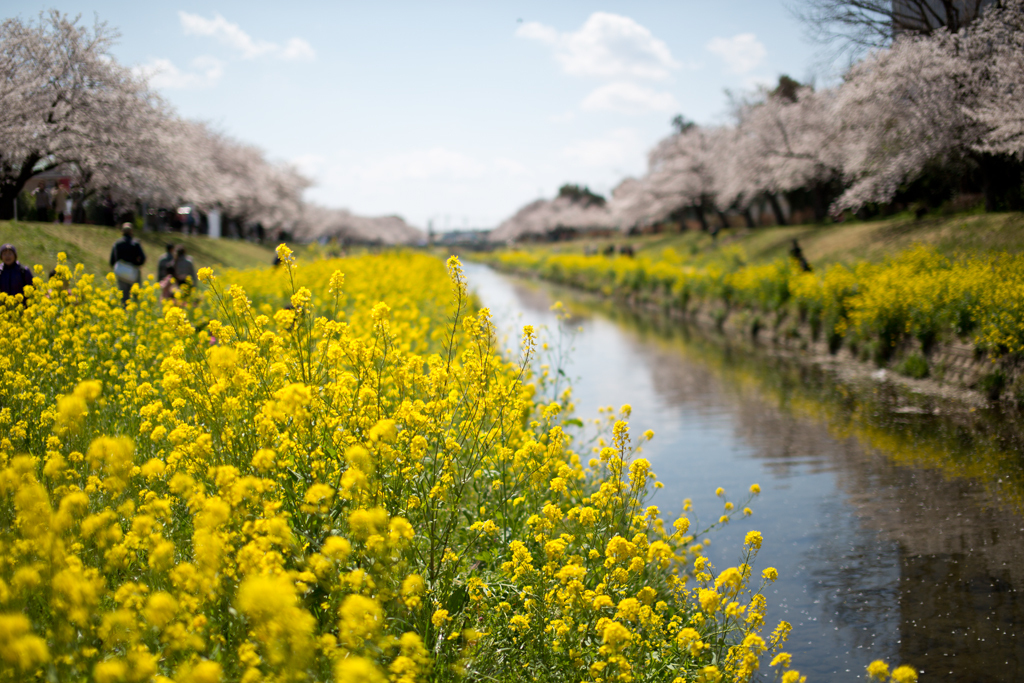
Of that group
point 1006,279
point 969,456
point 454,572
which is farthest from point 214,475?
point 1006,279

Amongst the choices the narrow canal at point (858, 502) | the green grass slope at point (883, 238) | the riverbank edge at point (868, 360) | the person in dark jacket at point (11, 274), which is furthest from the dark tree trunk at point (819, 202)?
the person in dark jacket at point (11, 274)

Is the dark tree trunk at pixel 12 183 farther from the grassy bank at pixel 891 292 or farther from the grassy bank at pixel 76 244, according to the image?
the grassy bank at pixel 891 292

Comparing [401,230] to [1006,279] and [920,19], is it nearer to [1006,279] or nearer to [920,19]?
[920,19]

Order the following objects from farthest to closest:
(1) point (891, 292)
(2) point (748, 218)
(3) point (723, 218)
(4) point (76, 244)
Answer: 1. (3) point (723, 218)
2. (2) point (748, 218)
3. (4) point (76, 244)
4. (1) point (891, 292)

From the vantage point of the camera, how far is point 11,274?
7.93 m

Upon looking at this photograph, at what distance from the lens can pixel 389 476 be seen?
3.36 meters

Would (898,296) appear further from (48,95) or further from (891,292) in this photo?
(48,95)

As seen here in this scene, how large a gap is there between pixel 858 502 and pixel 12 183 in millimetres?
22094

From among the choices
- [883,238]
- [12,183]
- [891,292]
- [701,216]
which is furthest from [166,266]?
[701,216]

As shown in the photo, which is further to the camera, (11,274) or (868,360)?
(868,360)

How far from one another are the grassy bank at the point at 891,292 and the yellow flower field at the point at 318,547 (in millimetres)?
8331

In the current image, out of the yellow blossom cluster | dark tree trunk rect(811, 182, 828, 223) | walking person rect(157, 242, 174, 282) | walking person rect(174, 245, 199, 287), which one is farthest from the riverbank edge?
dark tree trunk rect(811, 182, 828, 223)

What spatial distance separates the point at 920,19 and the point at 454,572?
21581mm

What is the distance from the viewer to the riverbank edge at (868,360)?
9672mm
